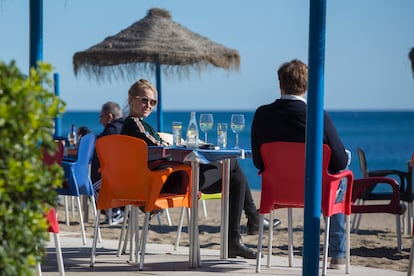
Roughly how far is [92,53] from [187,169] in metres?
5.81

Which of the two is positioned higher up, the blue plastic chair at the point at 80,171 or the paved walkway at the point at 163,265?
the blue plastic chair at the point at 80,171

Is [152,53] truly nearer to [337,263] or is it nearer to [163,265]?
[163,265]

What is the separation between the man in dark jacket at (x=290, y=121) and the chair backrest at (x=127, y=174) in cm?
55

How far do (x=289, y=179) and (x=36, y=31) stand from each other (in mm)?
1844

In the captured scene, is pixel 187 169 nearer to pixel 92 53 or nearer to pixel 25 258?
pixel 25 258

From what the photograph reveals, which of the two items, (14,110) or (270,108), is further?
(270,108)

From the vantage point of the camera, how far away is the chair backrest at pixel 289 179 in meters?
6.09

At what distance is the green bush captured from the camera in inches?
130

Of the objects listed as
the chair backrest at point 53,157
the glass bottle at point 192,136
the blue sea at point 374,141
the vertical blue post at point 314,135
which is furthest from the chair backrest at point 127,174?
the blue sea at point 374,141

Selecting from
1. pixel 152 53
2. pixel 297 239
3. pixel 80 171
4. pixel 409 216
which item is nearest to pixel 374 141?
pixel 152 53

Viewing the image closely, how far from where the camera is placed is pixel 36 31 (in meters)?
5.50

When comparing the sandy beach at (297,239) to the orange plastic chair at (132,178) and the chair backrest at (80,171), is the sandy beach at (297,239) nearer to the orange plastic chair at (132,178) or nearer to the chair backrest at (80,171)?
the chair backrest at (80,171)

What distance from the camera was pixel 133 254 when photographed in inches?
281

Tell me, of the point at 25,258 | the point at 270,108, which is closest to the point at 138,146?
the point at 270,108
